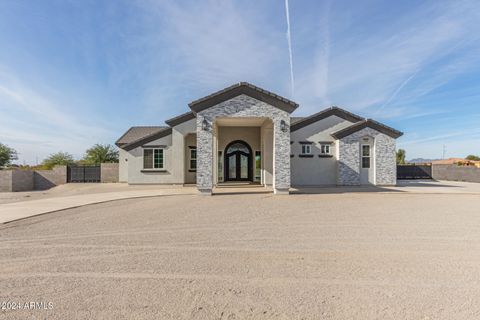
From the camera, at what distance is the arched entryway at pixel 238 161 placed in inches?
791

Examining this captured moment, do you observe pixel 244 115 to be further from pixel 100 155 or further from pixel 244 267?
pixel 100 155

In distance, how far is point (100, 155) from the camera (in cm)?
3234


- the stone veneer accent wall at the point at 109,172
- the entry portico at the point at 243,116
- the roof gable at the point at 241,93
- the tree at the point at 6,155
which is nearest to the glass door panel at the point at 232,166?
the entry portico at the point at 243,116

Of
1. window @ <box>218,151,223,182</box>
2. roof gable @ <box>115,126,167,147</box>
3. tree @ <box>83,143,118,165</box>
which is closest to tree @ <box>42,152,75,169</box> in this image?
tree @ <box>83,143,118,165</box>

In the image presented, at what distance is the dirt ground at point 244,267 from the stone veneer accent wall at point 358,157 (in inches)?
394

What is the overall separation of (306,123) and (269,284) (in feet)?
55.1

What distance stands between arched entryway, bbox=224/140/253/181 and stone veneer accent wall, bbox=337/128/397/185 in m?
7.28

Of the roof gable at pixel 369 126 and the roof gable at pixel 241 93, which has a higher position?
the roof gable at pixel 241 93

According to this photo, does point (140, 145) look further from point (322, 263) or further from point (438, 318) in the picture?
point (438, 318)

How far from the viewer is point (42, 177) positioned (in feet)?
72.4

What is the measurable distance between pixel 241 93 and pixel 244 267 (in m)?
10.9

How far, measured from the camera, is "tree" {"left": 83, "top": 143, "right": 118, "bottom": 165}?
105ft

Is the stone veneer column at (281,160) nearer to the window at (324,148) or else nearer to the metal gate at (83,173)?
the window at (324,148)

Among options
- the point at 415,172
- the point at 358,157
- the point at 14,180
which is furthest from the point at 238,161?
the point at 415,172
